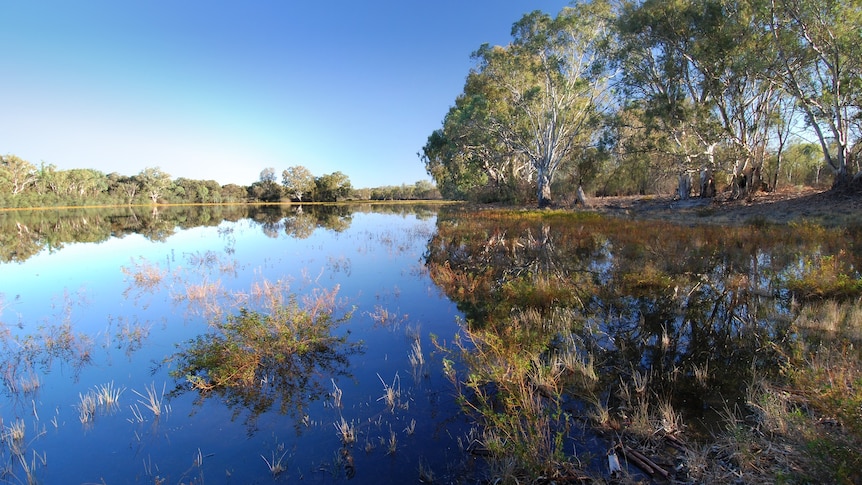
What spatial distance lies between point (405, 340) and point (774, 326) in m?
6.61

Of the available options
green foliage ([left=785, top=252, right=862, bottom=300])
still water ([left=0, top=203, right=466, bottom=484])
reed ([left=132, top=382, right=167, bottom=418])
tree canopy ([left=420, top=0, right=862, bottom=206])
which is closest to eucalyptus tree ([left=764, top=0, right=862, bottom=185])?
tree canopy ([left=420, top=0, right=862, bottom=206])

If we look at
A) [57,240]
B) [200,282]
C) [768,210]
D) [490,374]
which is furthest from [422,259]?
[57,240]

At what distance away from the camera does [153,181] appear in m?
98.1

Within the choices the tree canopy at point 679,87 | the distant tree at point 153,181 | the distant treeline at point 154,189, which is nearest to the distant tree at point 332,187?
the distant treeline at point 154,189

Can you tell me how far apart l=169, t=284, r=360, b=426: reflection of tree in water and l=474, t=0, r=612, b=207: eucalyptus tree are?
97.2ft

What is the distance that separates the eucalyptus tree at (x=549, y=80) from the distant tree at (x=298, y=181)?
321ft

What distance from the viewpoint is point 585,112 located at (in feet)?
113

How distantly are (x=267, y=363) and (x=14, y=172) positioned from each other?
105229 mm

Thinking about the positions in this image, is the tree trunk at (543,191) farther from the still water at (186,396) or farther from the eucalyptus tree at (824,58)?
the still water at (186,396)

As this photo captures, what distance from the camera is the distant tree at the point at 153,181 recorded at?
322 feet

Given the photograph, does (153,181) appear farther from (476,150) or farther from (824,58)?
(824,58)

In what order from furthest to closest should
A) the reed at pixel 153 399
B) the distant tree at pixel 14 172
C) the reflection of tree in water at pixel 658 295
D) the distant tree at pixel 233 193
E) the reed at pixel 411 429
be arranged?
the distant tree at pixel 233 193, the distant tree at pixel 14 172, the reflection of tree in water at pixel 658 295, the reed at pixel 153 399, the reed at pixel 411 429

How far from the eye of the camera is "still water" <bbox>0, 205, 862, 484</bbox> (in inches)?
152

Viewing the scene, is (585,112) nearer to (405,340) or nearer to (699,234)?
(699,234)
